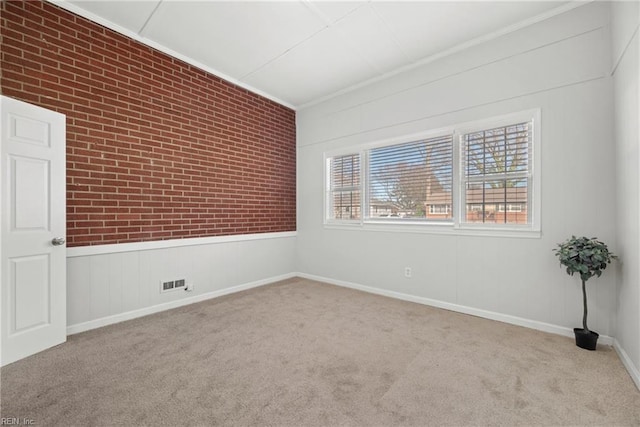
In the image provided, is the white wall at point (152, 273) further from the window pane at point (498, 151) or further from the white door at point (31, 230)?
the window pane at point (498, 151)

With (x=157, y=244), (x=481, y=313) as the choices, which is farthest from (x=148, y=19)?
(x=481, y=313)

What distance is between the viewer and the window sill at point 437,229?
2836 millimetres

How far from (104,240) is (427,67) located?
4206 millimetres

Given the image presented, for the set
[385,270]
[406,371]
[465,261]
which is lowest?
[406,371]

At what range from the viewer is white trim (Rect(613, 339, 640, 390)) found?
186 centimetres

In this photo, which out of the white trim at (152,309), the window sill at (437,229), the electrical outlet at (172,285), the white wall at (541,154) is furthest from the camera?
the electrical outlet at (172,285)

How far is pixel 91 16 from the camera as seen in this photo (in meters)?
2.73

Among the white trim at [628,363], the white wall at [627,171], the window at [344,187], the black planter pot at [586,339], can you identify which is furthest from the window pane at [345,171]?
the white trim at [628,363]

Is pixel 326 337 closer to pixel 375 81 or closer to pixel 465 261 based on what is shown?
pixel 465 261

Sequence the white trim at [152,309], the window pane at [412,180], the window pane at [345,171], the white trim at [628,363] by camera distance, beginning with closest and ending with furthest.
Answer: the white trim at [628,363]
the white trim at [152,309]
the window pane at [412,180]
the window pane at [345,171]

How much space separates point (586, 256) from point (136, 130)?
4.50m

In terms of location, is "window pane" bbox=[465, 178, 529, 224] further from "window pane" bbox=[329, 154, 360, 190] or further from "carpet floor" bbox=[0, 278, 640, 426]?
"window pane" bbox=[329, 154, 360, 190]

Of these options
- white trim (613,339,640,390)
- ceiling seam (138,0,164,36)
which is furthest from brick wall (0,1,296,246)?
white trim (613,339,640,390)

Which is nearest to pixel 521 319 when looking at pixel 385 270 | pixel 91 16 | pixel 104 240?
pixel 385 270
